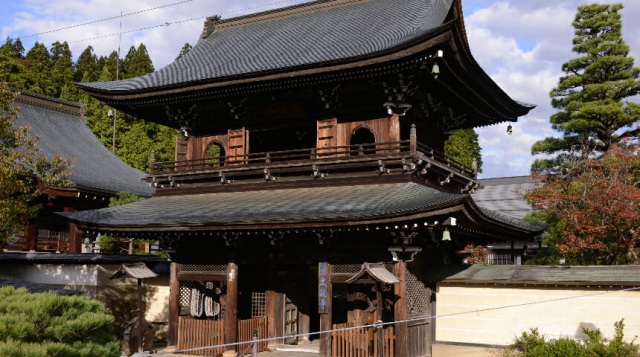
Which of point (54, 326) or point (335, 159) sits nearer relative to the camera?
point (54, 326)

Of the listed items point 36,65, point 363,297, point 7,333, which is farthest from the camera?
point 36,65

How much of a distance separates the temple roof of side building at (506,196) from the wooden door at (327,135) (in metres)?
23.5

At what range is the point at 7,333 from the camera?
8391 mm

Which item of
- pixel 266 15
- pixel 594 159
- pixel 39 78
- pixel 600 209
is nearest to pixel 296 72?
pixel 266 15

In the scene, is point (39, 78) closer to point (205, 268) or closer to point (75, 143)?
point (75, 143)

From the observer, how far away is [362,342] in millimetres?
14867

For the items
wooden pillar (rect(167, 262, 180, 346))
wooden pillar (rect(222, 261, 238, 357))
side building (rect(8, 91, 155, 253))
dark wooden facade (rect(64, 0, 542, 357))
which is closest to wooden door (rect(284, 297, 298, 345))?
dark wooden facade (rect(64, 0, 542, 357))

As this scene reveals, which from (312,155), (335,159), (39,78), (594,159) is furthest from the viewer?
(39,78)

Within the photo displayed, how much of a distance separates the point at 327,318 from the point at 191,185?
22.5 ft

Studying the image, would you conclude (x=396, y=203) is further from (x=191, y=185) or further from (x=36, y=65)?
(x=36, y=65)

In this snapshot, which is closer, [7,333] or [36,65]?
[7,333]

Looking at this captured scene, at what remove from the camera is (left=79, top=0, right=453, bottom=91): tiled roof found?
18.3 meters

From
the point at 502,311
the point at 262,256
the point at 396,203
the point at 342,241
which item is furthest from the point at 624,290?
the point at 262,256

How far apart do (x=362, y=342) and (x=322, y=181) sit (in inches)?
189
